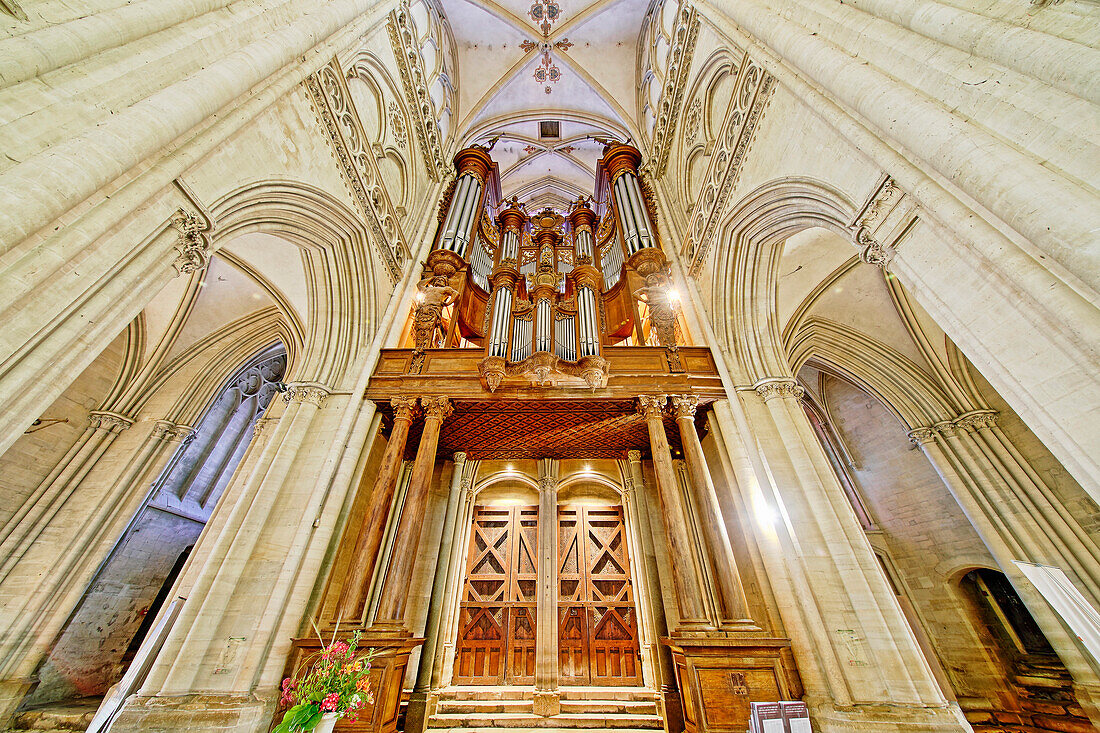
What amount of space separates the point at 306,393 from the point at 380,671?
3455 millimetres

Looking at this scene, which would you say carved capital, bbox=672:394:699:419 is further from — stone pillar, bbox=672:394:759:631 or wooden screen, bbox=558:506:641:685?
wooden screen, bbox=558:506:641:685

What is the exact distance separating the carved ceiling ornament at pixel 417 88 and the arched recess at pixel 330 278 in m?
3.83

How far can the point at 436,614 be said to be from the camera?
20.5ft

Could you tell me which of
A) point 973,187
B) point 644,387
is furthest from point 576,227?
point 973,187

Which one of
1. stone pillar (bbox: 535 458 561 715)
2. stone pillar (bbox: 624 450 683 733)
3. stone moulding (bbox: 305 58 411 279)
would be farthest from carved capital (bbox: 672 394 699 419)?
stone moulding (bbox: 305 58 411 279)

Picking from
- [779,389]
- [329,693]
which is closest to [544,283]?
[779,389]

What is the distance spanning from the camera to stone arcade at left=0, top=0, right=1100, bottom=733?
2.44 m

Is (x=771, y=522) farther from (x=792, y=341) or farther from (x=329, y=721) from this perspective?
(x=329, y=721)

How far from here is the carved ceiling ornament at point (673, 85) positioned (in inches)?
293

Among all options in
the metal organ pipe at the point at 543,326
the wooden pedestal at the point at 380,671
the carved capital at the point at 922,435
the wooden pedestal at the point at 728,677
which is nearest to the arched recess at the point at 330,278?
the metal organ pipe at the point at 543,326

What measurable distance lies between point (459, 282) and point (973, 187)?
6.79 meters

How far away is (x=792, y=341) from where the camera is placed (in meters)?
7.22

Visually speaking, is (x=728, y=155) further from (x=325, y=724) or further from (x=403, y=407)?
(x=325, y=724)

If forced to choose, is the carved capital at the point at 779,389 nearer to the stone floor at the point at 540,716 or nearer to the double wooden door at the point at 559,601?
the double wooden door at the point at 559,601
